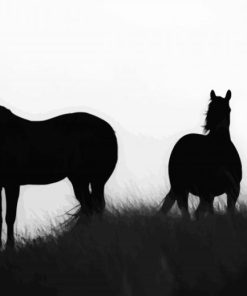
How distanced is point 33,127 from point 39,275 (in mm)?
2856

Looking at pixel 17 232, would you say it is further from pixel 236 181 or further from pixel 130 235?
pixel 236 181

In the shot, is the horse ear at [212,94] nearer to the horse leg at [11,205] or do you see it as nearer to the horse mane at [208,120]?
the horse mane at [208,120]

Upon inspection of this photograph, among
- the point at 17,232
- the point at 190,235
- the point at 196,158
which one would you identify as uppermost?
the point at 196,158

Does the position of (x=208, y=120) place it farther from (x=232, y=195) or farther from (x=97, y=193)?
(x=97, y=193)

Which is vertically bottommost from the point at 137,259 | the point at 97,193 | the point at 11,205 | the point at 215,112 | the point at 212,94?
the point at 137,259

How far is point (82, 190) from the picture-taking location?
30.6ft

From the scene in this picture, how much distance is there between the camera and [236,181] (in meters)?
9.18

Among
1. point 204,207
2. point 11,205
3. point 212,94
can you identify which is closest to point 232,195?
point 204,207

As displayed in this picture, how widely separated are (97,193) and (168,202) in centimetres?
101

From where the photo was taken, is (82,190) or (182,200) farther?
(82,190)

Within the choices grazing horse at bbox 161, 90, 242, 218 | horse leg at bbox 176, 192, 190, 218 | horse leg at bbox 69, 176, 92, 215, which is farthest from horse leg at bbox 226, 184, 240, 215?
horse leg at bbox 69, 176, 92, 215

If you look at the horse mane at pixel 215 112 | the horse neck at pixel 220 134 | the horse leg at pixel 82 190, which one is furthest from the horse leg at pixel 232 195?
the horse leg at pixel 82 190

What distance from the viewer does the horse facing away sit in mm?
9016

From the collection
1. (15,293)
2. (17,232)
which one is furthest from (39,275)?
(17,232)
